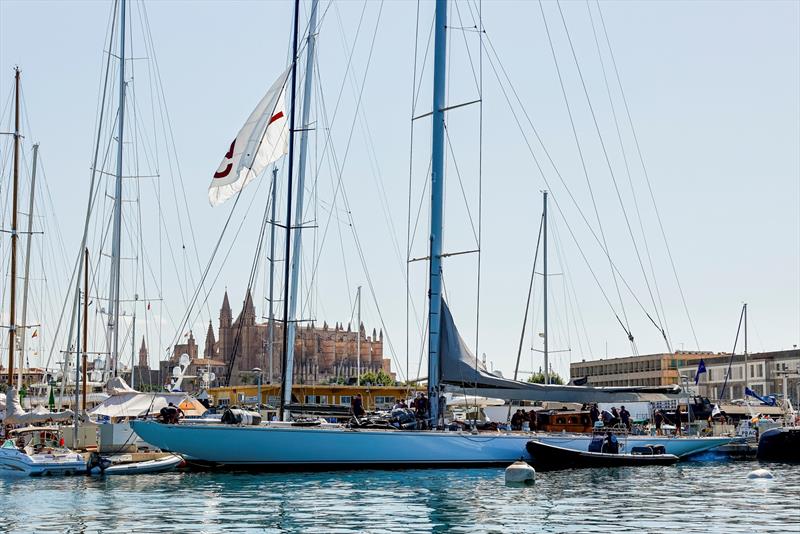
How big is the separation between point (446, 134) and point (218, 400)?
133 feet

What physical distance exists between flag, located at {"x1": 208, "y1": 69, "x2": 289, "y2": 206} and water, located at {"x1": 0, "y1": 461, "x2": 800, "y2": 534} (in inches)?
356

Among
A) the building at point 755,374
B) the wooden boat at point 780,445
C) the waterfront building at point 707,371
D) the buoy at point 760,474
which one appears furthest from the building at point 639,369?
the buoy at point 760,474

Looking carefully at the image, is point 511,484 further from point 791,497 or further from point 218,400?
point 218,400

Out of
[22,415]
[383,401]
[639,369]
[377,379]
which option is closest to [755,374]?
[639,369]

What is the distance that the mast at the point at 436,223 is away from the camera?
34156 millimetres

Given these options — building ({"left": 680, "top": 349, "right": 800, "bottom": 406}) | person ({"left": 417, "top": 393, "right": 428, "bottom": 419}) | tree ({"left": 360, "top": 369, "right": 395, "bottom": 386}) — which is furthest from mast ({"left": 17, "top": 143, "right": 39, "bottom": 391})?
building ({"left": 680, "top": 349, "right": 800, "bottom": 406})

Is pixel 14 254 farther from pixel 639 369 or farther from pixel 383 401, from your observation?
pixel 639 369

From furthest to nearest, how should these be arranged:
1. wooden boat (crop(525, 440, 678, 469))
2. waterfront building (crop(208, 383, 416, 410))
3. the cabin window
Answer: the cabin window, waterfront building (crop(208, 383, 416, 410)), wooden boat (crop(525, 440, 678, 469))

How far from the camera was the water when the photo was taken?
22.0 meters

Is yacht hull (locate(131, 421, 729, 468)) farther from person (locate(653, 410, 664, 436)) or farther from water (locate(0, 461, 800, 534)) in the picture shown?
person (locate(653, 410, 664, 436))

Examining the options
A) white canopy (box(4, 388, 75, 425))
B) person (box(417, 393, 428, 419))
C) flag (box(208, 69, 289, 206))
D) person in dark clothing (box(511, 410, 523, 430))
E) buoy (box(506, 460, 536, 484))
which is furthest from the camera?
white canopy (box(4, 388, 75, 425))

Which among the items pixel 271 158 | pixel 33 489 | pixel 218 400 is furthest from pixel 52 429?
pixel 218 400

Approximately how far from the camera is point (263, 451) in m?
32.5

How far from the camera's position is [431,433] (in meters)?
33.8
